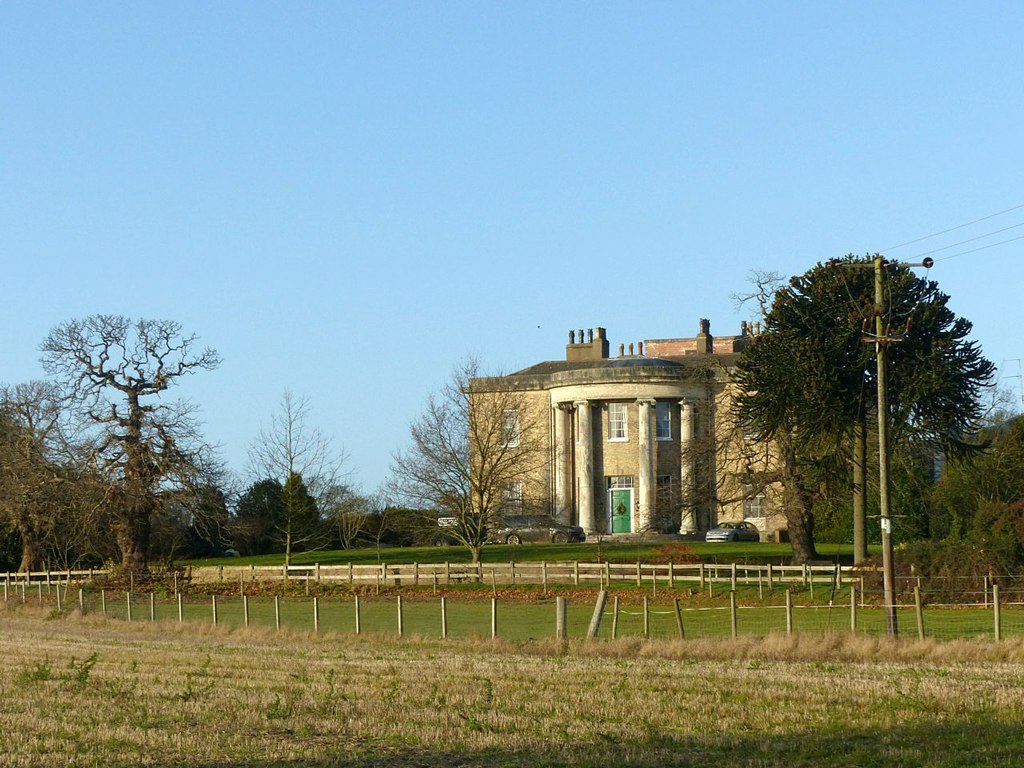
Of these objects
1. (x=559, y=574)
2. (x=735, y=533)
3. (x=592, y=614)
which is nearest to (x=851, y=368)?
(x=559, y=574)

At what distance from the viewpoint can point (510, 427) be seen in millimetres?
66375

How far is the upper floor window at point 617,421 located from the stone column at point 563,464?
2.54m

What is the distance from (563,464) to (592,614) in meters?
42.9

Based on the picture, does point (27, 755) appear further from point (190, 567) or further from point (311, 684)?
point (190, 567)

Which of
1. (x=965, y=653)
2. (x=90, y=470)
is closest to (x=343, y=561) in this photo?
(x=90, y=470)

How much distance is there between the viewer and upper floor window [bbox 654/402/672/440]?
7706cm

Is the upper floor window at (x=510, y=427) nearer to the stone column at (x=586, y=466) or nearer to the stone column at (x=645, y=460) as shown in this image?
the stone column at (x=586, y=466)

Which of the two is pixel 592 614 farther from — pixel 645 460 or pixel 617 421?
pixel 617 421

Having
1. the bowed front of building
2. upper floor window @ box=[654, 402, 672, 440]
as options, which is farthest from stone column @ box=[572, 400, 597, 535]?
upper floor window @ box=[654, 402, 672, 440]

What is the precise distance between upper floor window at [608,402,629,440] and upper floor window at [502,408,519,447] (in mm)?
9970

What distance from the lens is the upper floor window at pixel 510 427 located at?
64.2 meters

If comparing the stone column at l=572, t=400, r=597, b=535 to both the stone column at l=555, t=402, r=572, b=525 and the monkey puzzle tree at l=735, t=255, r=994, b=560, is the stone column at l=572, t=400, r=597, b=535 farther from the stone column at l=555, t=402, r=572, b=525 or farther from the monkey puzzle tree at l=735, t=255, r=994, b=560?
the monkey puzzle tree at l=735, t=255, r=994, b=560

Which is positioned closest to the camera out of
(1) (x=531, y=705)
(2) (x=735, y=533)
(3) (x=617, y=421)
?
(1) (x=531, y=705)

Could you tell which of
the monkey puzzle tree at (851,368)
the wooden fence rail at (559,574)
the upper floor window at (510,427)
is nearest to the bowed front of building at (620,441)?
the upper floor window at (510,427)
